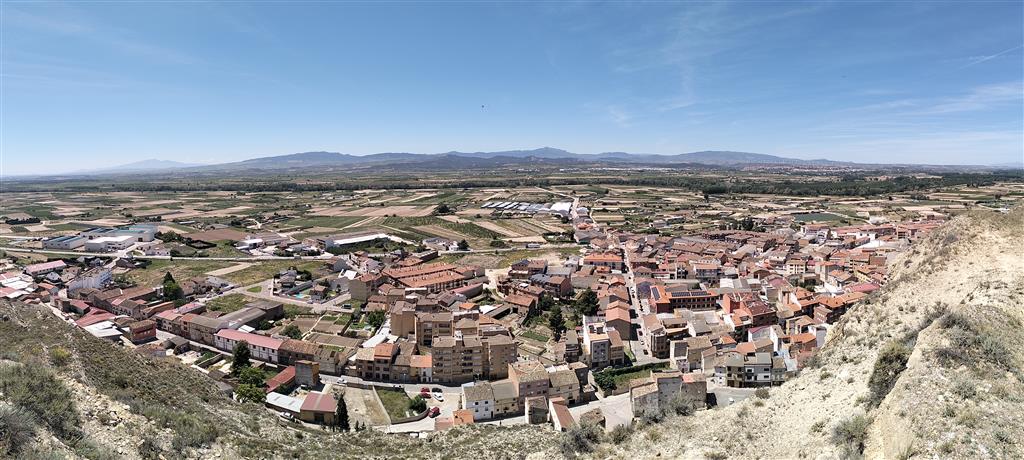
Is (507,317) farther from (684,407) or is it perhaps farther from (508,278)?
(684,407)

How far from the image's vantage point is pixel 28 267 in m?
51.6

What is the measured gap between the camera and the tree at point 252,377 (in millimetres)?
26477

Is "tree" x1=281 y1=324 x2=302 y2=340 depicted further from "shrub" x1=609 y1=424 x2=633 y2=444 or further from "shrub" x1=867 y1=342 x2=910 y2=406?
"shrub" x1=867 y1=342 x2=910 y2=406

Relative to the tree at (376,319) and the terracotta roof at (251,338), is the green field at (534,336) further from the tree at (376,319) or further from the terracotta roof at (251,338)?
the terracotta roof at (251,338)

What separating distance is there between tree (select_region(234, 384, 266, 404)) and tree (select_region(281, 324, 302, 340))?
8936mm

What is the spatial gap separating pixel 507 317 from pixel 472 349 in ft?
33.4

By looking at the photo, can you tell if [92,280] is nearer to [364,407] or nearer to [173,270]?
[173,270]

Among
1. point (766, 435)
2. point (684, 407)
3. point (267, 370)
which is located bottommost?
point (267, 370)

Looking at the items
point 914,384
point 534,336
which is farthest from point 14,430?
point 534,336

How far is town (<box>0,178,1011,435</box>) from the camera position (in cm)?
2616

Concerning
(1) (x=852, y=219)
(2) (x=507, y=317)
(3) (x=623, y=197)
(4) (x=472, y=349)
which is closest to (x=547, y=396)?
(4) (x=472, y=349)

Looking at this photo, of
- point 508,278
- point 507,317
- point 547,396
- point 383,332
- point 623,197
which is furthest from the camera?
point 623,197

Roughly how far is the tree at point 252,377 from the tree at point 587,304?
2179cm

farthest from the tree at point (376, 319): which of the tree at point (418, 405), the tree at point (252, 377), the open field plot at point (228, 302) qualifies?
the tree at point (418, 405)
